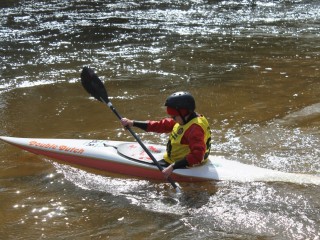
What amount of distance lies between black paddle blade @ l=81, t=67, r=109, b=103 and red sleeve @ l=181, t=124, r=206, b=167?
64.4 inches

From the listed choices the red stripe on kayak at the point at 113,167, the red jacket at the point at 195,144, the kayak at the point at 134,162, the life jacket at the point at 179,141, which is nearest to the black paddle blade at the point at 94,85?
the kayak at the point at 134,162

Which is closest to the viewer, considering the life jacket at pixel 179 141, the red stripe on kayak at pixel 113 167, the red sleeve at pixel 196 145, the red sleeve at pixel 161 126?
the red sleeve at pixel 196 145

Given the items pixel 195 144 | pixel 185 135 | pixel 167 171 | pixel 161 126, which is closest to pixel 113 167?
pixel 161 126

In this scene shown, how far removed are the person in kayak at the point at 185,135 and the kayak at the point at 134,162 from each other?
16cm

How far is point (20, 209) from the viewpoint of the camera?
15.8ft

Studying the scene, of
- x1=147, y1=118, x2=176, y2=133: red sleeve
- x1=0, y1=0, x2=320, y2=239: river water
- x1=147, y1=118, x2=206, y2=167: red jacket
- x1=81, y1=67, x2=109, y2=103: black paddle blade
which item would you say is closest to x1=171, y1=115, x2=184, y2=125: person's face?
x1=147, y1=118, x2=206, y2=167: red jacket

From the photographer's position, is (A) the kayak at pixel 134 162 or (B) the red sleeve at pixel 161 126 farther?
(B) the red sleeve at pixel 161 126

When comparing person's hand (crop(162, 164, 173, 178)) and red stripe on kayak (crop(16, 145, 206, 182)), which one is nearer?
person's hand (crop(162, 164, 173, 178))

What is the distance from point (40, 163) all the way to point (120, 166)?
1.10 metres

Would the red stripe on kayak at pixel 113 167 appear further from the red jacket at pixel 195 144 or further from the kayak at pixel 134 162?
the red jacket at pixel 195 144

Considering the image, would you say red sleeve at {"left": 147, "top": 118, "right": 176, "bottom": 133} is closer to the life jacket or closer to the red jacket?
the life jacket

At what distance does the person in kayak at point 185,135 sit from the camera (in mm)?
4934

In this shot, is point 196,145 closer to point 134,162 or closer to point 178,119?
point 178,119

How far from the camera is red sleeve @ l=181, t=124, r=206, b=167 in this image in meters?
4.92
